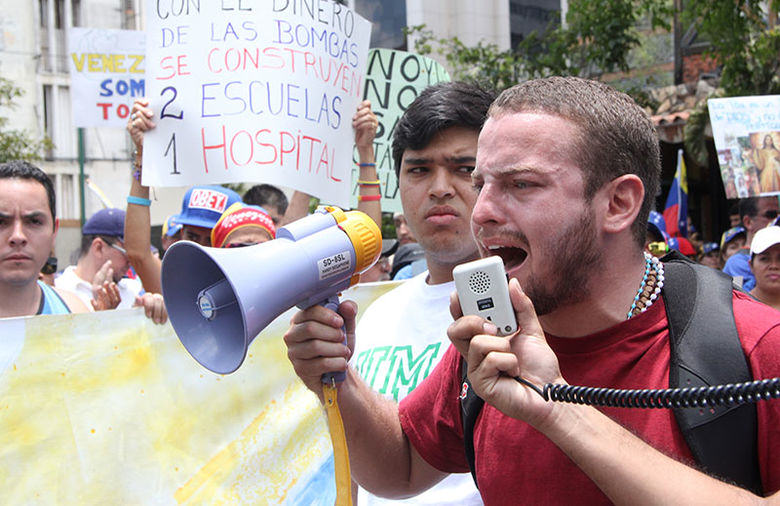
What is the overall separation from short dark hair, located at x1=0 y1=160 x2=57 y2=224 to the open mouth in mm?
2451

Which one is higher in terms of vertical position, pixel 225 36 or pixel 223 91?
pixel 225 36

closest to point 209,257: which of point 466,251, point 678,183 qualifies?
point 466,251

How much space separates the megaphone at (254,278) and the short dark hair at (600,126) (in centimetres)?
45

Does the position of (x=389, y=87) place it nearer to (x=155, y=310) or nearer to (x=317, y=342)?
(x=155, y=310)

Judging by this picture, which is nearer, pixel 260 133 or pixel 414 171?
pixel 414 171

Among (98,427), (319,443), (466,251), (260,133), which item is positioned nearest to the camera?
(466,251)

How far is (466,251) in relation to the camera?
8.74ft

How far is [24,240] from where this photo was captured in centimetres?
335

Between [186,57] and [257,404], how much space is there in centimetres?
147

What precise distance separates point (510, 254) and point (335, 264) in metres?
0.40

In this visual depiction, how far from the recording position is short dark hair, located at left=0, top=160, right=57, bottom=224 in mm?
3518

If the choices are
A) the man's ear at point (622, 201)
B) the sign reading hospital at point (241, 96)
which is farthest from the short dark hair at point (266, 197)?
the man's ear at point (622, 201)

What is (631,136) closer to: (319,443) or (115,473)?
(319,443)

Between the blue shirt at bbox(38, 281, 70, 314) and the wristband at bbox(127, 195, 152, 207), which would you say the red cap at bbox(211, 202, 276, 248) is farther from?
the blue shirt at bbox(38, 281, 70, 314)
